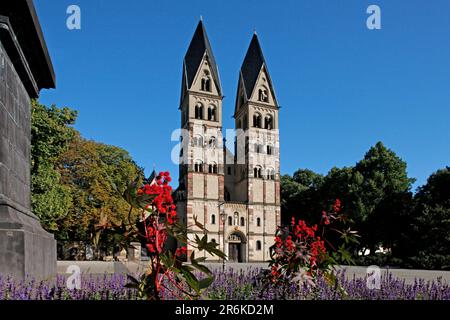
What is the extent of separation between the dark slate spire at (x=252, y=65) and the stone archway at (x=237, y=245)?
2136 cm

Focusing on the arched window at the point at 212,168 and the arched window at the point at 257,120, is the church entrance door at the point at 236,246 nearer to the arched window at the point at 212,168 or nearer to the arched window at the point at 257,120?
the arched window at the point at 212,168

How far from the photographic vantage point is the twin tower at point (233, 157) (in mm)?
60219

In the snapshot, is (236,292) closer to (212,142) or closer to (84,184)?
(84,184)

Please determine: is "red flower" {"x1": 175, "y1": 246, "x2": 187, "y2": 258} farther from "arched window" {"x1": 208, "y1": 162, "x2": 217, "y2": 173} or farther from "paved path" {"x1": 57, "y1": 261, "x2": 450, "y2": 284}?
"arched window" {"x1": 208, "y1": 162, "x2": 217, "y2": 173}

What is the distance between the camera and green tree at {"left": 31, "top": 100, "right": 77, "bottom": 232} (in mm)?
24375

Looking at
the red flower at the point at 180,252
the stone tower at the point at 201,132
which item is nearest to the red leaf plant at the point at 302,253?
the red flower at the point at 180,252

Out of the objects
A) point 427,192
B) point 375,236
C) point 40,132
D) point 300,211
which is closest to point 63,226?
point 40,132

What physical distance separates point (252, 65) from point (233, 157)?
15228mm

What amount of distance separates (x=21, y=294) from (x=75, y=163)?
35033mm

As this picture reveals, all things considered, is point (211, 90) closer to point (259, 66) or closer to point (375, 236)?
point (259, 66)

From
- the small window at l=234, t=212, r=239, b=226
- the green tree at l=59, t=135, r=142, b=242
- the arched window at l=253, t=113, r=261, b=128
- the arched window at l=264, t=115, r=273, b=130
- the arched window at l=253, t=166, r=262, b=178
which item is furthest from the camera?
the arched window at l=264, t=115, r=273, b=130

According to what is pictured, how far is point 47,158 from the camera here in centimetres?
2525

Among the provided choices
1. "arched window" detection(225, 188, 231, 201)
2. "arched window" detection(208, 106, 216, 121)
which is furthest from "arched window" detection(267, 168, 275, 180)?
"arched window" detection(208, 106, 216, 121)

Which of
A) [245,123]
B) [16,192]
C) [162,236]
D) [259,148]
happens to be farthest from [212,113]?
[162,236]
